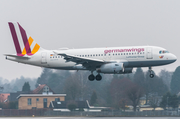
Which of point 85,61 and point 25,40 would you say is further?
point 25,40

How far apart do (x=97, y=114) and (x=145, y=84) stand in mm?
21125

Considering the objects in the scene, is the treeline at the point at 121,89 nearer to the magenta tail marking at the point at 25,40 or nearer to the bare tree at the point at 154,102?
the bare tree at the point at 154,102

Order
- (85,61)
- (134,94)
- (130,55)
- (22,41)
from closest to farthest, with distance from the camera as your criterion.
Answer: (130,55)
(85,61)
(22,41)
(134,94)

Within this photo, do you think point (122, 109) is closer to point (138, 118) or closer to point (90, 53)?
point (138, 118)

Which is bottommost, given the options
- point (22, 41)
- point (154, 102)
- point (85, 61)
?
point (154, 102)

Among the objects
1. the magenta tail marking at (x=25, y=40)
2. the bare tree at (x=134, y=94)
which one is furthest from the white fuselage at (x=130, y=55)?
the bare tree at (x=134, y=94)

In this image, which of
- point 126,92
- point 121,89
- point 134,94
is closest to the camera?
point 134,94

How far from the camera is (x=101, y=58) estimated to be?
54.0 m

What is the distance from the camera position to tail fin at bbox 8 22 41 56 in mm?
59750

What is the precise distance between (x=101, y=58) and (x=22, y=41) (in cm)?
1561

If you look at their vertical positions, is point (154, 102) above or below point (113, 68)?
below

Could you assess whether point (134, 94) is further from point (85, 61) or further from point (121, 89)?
point (85, 61)

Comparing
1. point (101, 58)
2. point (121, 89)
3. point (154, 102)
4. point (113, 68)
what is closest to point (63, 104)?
point (121, 89)

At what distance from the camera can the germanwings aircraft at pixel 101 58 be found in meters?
52.2
